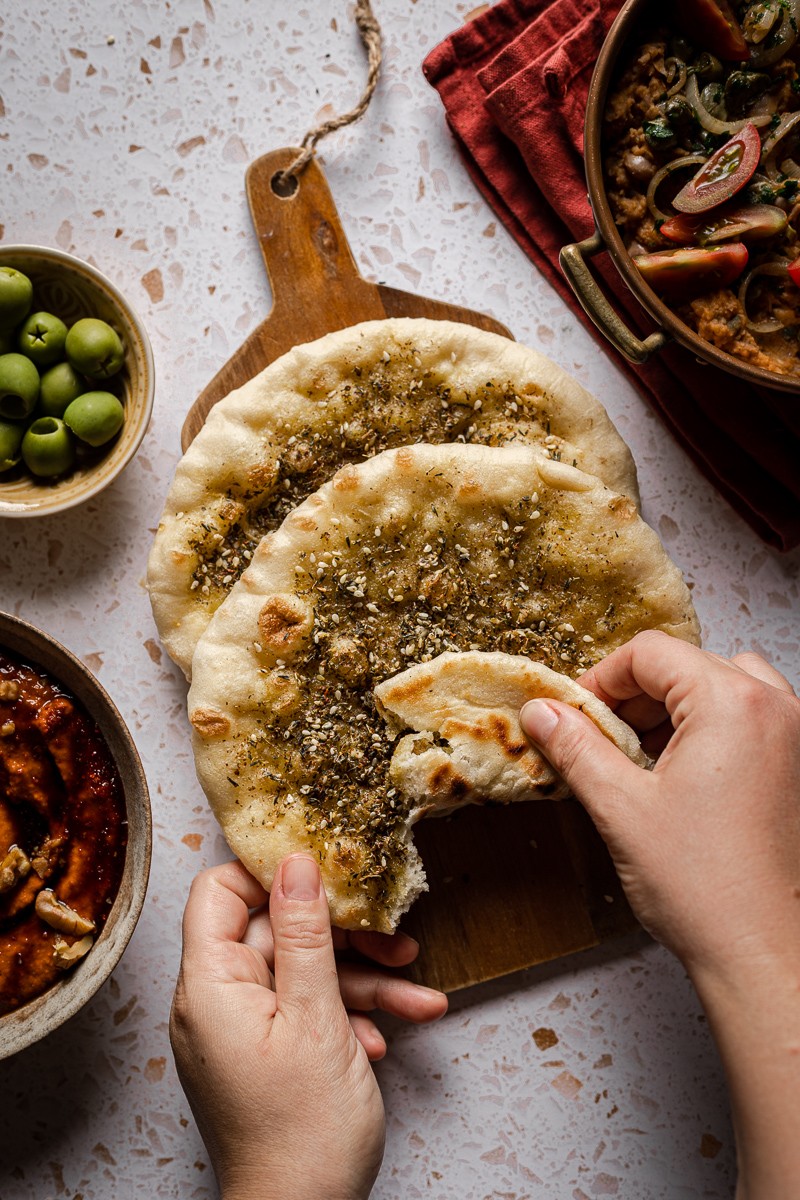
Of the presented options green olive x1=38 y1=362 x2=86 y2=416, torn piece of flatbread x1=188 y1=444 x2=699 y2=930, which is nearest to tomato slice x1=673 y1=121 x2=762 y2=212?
torn piece of flatbread x1=188 y1=444 x2=699 y2=930

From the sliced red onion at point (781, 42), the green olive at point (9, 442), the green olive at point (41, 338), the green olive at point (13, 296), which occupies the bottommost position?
the sliced red onion at point (781, 42)

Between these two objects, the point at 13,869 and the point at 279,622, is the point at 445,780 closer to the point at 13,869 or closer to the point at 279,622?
the point at 279,622

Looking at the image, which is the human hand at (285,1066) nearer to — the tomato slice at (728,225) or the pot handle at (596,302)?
the pot handle at (596,302)

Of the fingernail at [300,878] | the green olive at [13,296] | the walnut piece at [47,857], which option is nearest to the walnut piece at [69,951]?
the walnut piece at [47,857]

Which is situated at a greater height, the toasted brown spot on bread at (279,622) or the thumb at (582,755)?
the toasted brown spot on bread at (279,622)

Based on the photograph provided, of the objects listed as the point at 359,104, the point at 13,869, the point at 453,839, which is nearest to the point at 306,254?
the point at 359,104

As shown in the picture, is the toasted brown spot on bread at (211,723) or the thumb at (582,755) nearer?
the thumb at (582,755)

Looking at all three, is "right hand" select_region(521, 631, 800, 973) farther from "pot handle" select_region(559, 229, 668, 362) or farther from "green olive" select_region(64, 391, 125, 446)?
"green olive" select_region(64, 391, 125, 446)
